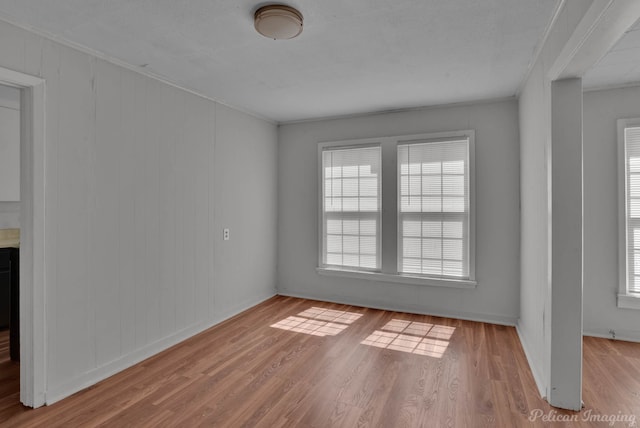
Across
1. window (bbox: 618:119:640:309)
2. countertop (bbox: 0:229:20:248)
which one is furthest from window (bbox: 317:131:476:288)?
countertop (bbox: 0:229:20:248)

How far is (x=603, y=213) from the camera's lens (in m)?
3.41

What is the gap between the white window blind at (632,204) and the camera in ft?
10.9

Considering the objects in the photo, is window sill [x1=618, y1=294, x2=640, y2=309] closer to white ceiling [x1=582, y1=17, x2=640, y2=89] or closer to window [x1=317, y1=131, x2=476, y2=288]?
window [x1=317, y1=131, x2=476, y2=288]

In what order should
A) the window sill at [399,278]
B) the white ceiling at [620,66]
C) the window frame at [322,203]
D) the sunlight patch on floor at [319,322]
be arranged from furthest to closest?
the window frame at [322,203] < the window sill at [399,278] < the sunlight patch on floor at [319,322] < the white ceiling at [620,66]

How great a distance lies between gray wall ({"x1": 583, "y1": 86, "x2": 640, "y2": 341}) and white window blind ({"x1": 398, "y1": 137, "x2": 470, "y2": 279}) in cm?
113

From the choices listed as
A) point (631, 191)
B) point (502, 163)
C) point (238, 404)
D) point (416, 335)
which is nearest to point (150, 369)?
point (238, 404)

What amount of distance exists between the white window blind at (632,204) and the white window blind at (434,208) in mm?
1434

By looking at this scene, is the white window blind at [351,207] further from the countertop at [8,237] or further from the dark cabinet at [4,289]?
the countertop at [8,237]

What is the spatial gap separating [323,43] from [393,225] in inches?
96.4

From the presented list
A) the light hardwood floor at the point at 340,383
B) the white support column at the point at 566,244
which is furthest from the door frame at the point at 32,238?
the white support column at the point at 566,244

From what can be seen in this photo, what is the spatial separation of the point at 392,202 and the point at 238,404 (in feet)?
9.31

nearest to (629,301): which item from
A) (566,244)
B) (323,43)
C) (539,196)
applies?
(539,196)

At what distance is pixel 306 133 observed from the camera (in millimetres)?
4785

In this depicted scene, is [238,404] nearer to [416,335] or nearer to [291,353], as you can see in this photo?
[291,353]
